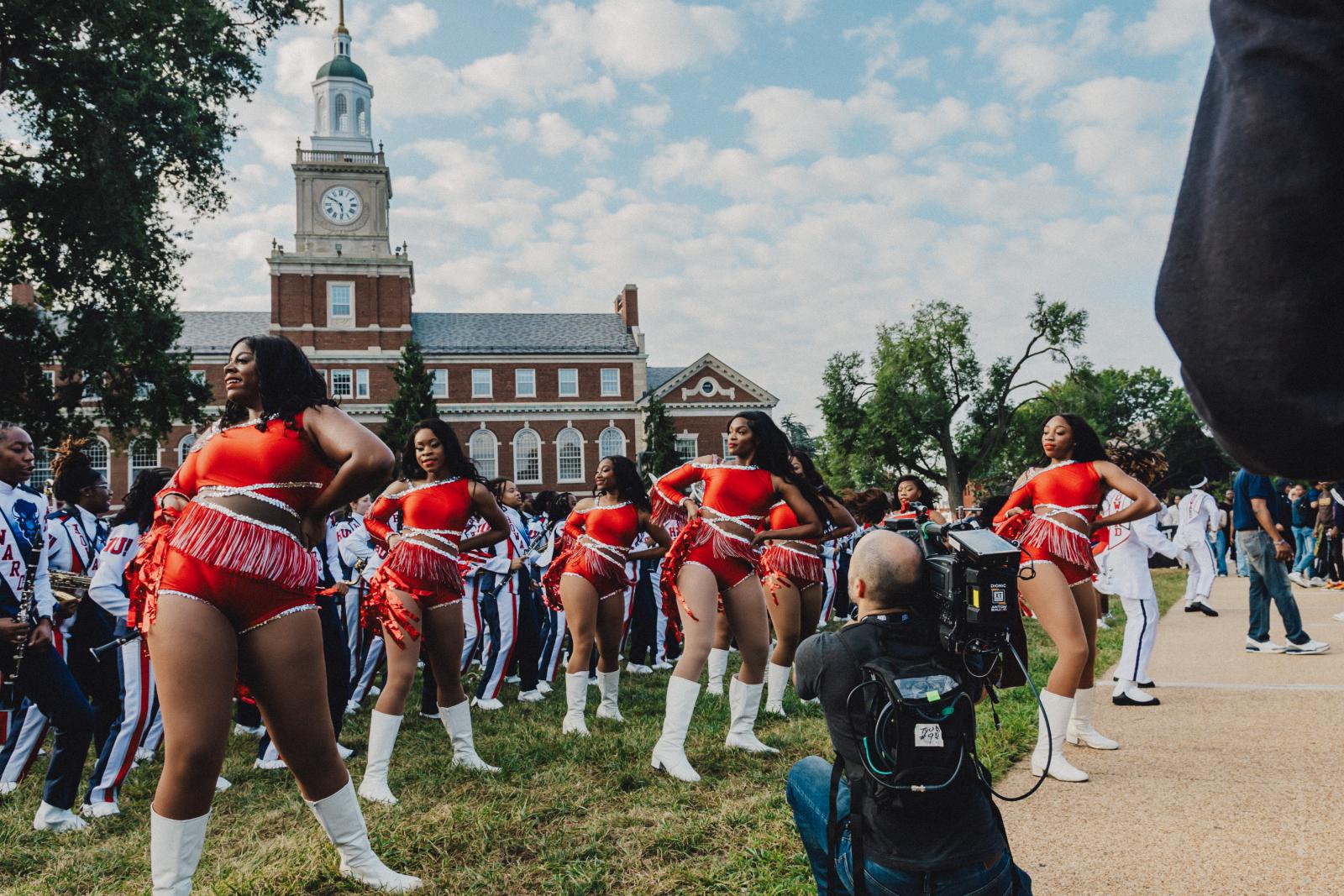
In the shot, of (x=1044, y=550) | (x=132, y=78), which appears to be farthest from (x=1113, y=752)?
(x=132, y=78)

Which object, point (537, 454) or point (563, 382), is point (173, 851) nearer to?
point (537, 454)

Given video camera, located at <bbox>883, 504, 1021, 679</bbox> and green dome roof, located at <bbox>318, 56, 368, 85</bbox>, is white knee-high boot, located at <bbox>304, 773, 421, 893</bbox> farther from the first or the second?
green dome roof, located at <bbox>318, 56, 368, 85</bbox>

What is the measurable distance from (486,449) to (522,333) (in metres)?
8.03

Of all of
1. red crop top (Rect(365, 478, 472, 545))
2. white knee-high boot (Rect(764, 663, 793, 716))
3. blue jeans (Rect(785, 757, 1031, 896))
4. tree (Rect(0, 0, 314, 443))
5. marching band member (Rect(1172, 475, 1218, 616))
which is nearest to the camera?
blue jeans (Rect(785, 757, 1031, 896))

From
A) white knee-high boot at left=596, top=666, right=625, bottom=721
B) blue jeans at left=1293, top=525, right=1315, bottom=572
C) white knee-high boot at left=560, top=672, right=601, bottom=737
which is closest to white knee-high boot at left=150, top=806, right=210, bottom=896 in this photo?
white knee-high boot at left=560, top=672, right=601, bottom=737

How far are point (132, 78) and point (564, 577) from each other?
14278 mm

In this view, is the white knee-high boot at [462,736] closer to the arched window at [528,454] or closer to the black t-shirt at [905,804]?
the black t-shirt at [905,804]

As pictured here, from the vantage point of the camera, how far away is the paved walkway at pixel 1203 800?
13.6 feet

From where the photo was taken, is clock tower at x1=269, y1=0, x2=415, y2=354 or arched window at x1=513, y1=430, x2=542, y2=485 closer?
clock tower at x1=269, y1=0, x2=415, y2=354

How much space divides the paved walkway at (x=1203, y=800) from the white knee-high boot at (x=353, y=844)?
9.02 feet

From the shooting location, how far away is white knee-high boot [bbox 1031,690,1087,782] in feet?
18.4

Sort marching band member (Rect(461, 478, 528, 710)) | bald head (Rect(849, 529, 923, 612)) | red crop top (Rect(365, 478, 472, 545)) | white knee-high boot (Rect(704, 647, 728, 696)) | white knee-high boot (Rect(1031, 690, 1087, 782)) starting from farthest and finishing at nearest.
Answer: marching band member (Rect(461, 478, 528, 710)), white knee-high boot (Rect(704, 647, 728, 696)), red crop top (Rect(365, 478, 472, 545)), white knee-high boot (Rect(1031, 690, 1087, 782)), bald head (Rect(849, 529, 923, 612))

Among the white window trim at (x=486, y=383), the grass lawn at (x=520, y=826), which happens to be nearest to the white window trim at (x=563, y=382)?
the white window trim at (x=486, y=383)

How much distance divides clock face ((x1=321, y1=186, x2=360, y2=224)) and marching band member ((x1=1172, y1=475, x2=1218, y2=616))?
5190 cm
